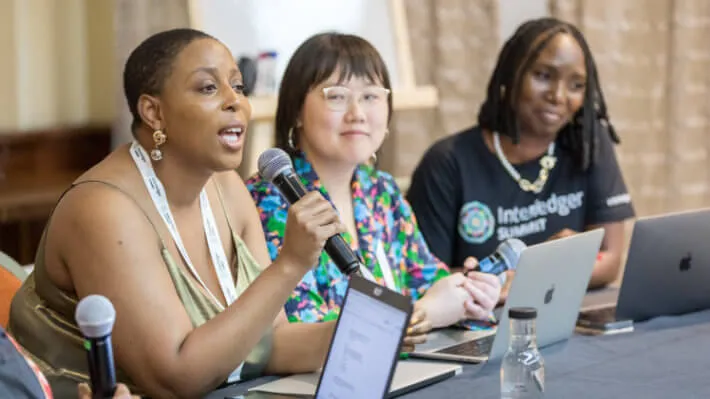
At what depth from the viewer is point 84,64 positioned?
438 cm

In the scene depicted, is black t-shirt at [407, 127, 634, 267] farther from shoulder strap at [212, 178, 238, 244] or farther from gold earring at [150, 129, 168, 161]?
gold earring at [150, 129, 168, 161]

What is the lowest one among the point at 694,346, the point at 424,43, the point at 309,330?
the point at 694,346

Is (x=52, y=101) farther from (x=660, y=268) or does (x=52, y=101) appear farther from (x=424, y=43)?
(x=660, y=268)

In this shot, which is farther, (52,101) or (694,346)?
(52,101)

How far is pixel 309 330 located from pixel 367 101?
0.59 meters

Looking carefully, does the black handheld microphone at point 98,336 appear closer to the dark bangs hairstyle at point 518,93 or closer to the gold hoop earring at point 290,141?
the gold hoop earring at point 290,141

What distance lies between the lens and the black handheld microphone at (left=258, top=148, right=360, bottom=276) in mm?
1735

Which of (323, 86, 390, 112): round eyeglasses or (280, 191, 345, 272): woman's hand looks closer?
(280, 191, 345, 272): woman's hand

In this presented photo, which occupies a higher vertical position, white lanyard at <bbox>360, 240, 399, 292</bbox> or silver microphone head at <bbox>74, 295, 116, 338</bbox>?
silver microphone head at <bbox>74, 295, 116, 338</bbox>

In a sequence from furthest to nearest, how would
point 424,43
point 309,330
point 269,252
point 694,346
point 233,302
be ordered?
point 424,43
point 269,252
point 694,346
point 309,330
point 233,302

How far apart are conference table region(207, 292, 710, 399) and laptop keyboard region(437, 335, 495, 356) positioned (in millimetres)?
87

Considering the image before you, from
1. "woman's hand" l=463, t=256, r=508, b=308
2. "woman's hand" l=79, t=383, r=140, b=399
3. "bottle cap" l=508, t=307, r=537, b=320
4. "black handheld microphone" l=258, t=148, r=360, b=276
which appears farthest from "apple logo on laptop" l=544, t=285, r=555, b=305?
"woman's hand" l=79, t=383, r=140, b=399

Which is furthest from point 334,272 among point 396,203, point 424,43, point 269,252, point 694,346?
point 424,43

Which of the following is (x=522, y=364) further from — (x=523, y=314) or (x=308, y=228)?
(x=308, y=228)
